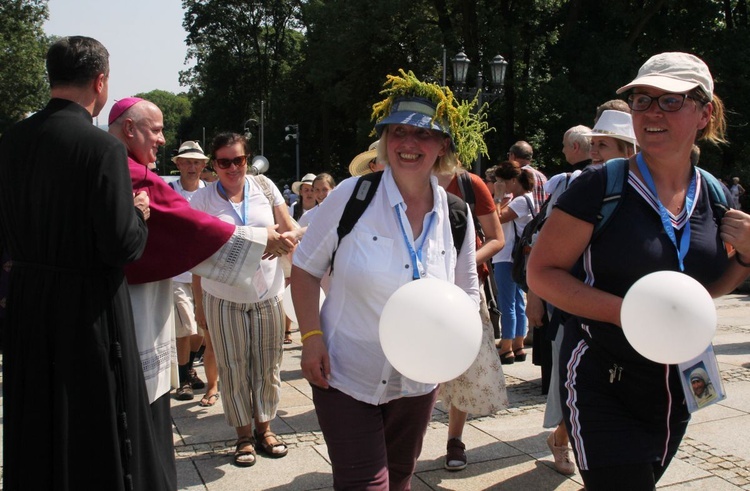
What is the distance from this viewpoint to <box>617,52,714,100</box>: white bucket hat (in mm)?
2600

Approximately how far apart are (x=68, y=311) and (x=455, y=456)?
2690 millimetres

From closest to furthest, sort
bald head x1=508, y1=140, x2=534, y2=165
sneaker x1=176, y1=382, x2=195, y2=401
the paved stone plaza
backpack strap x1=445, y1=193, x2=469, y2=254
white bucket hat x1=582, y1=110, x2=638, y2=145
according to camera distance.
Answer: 1. backpack strap x1=445, y1=193, x2=469, y2=254
2. white bucket hat x1=582, y1=110, x2=638, y2=145
3. the paved stone plaza
4. sneaker x1=176, y1=382, x2=195, y2=401
5. bald head x1=508, y1=140, x2=534, y2=165

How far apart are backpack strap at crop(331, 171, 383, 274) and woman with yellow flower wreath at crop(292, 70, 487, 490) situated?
0.02m

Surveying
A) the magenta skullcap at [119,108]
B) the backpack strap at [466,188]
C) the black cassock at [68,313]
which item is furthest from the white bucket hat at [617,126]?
the black cassock at [68,313]

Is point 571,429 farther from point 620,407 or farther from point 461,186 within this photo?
point 461,186

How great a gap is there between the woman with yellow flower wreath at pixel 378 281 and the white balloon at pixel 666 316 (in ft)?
3.00

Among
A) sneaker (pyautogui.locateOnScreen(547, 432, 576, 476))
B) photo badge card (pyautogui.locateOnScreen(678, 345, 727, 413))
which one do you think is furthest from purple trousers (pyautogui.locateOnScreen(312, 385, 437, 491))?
sneaker (pyautogui.locateOnScreen(547, 432, 576, 476))

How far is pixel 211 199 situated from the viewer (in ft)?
17.8

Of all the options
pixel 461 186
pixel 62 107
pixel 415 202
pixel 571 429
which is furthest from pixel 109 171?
pixel 461 186

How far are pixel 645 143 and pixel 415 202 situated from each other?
97cm

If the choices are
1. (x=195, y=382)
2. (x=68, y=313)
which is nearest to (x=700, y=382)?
(x=68, y=313)

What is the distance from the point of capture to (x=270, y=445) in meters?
5.00

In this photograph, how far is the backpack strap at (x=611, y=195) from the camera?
257 centimetres

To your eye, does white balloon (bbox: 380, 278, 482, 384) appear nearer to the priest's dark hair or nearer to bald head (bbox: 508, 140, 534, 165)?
the priest's dark hair
